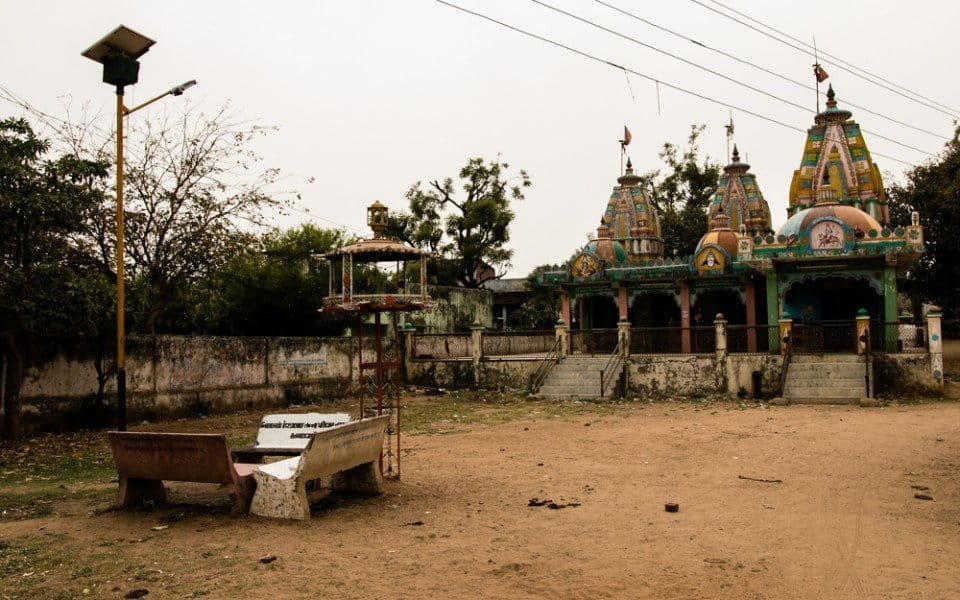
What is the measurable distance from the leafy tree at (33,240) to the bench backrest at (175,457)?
6.66m

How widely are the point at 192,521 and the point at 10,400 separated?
28.9 feet

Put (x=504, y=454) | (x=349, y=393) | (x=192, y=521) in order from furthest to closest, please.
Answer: (x=349, y=393), (x=504, y=454), (x=192, y=521)

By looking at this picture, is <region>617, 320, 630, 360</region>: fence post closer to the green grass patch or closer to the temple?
the temple

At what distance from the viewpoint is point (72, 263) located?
55.2ft

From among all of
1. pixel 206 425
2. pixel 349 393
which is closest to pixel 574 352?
pixel 349 393

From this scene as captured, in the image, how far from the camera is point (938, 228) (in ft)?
98.8

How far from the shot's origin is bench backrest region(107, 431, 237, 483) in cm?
764

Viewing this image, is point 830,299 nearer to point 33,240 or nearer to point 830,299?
point 830,299

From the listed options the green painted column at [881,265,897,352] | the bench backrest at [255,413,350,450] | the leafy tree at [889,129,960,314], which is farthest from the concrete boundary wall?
the leafy tree at [889,129,960,314]

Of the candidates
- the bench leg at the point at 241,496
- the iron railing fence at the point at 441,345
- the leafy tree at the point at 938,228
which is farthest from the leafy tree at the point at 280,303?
the leafy tree at the point at 938,228

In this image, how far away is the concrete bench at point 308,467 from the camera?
7.76 meters

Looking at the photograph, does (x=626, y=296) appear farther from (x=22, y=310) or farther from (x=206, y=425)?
(x=22, y=310)

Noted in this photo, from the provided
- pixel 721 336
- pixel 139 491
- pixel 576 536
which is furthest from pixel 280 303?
pixel 576 536

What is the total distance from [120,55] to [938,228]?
29752 mm
